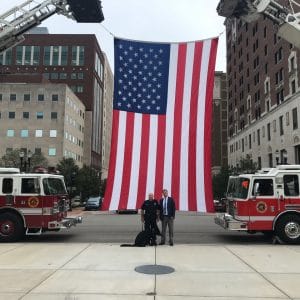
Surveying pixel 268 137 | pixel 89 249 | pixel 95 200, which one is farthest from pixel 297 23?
pixel 268 137

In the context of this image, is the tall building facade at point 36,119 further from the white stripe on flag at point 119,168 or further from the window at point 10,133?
the white stripe on flag at point 119,168

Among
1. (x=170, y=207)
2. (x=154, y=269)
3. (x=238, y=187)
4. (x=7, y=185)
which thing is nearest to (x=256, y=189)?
(x=238, y=187)

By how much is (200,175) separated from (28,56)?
103624 mm

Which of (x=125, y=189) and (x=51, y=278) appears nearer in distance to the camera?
(x=51, y=278)

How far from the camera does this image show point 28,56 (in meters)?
110

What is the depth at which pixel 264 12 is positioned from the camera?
29312 mm

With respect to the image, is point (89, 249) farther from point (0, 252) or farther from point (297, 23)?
point (297, 23)

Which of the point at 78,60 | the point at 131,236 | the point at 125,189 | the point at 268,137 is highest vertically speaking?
the point at 78,60

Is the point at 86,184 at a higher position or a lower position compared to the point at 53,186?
higher

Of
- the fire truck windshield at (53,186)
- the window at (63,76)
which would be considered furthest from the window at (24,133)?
the fire truck windshield at (53,186)

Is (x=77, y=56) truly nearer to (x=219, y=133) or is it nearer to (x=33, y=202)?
(x=219, y=133)

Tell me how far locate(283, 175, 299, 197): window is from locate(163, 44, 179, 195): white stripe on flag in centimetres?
417

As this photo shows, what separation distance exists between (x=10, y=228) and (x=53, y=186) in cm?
210

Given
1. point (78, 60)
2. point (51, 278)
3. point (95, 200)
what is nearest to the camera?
point (51, 278)
